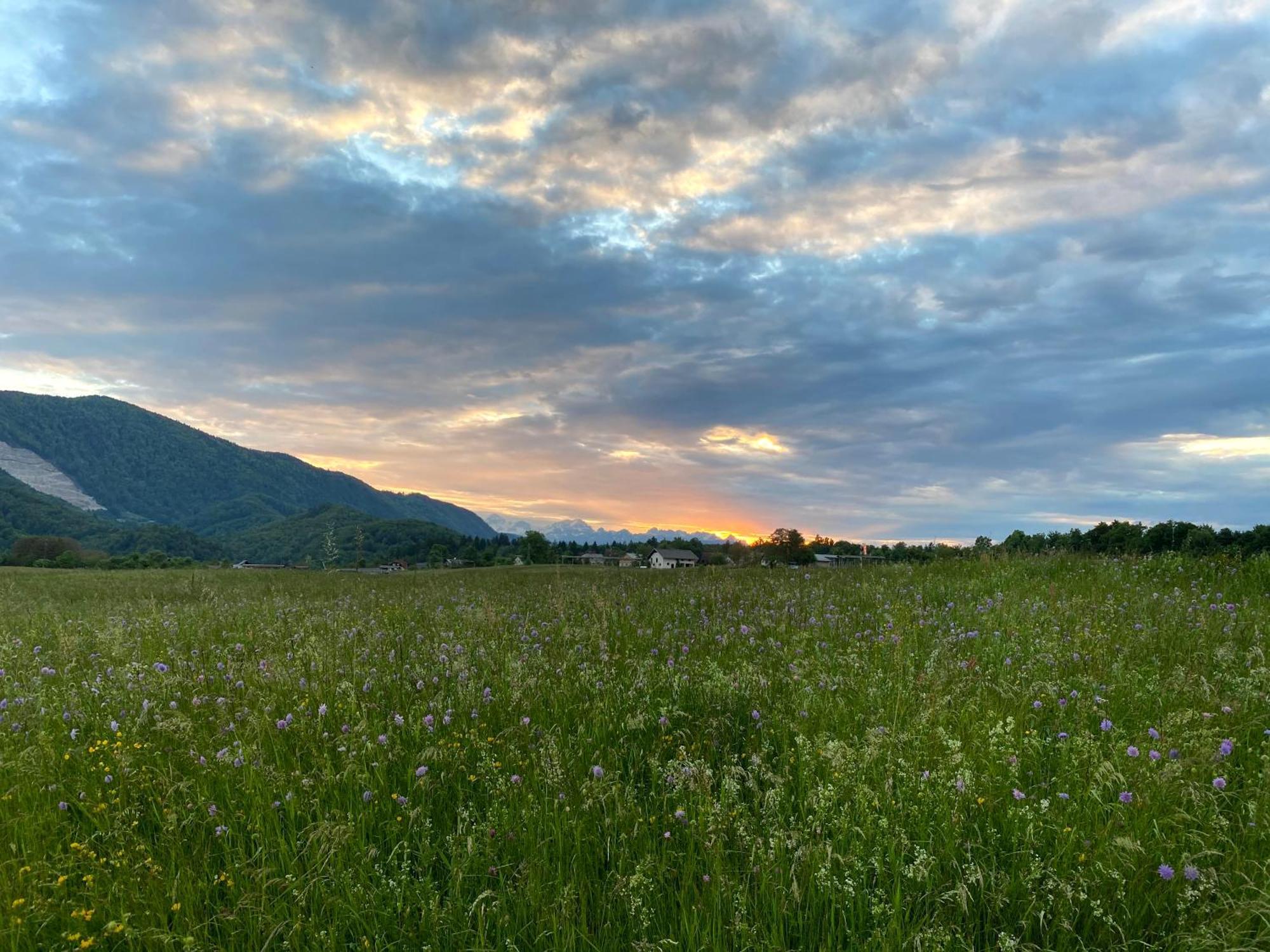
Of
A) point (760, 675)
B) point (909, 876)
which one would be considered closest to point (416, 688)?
point (760, 675)

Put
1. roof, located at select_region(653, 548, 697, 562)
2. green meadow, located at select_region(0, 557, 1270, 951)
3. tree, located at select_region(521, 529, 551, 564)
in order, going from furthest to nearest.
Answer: roof, located at select_region(653, 548, 697, 562), tree, located at select_region(521, 529, 551, 564), green meadow, located at select_region(0, 557, 1270, 951)

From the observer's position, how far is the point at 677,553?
422ft

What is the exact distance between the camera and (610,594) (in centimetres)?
1067

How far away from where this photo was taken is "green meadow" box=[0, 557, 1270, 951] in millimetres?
2695

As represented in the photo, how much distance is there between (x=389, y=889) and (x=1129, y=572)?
1343cm

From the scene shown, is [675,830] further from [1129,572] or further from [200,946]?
[1129,572]

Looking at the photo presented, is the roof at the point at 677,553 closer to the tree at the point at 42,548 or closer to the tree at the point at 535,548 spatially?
the tree at the point at 535,548

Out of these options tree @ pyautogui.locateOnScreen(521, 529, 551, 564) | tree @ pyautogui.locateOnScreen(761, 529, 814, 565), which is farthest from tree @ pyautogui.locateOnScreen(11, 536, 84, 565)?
tree @ pyautogui.locateOnScreen(761, 529, 814, 565)

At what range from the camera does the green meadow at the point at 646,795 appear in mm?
2695

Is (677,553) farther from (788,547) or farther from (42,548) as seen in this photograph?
(42,548)

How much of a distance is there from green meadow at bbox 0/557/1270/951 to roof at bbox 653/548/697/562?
118 m

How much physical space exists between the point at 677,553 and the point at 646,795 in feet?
413

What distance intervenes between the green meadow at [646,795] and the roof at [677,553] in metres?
118

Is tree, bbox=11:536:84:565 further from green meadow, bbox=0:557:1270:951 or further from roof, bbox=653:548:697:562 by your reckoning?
green meadow, bbox=0:557:1270:951
